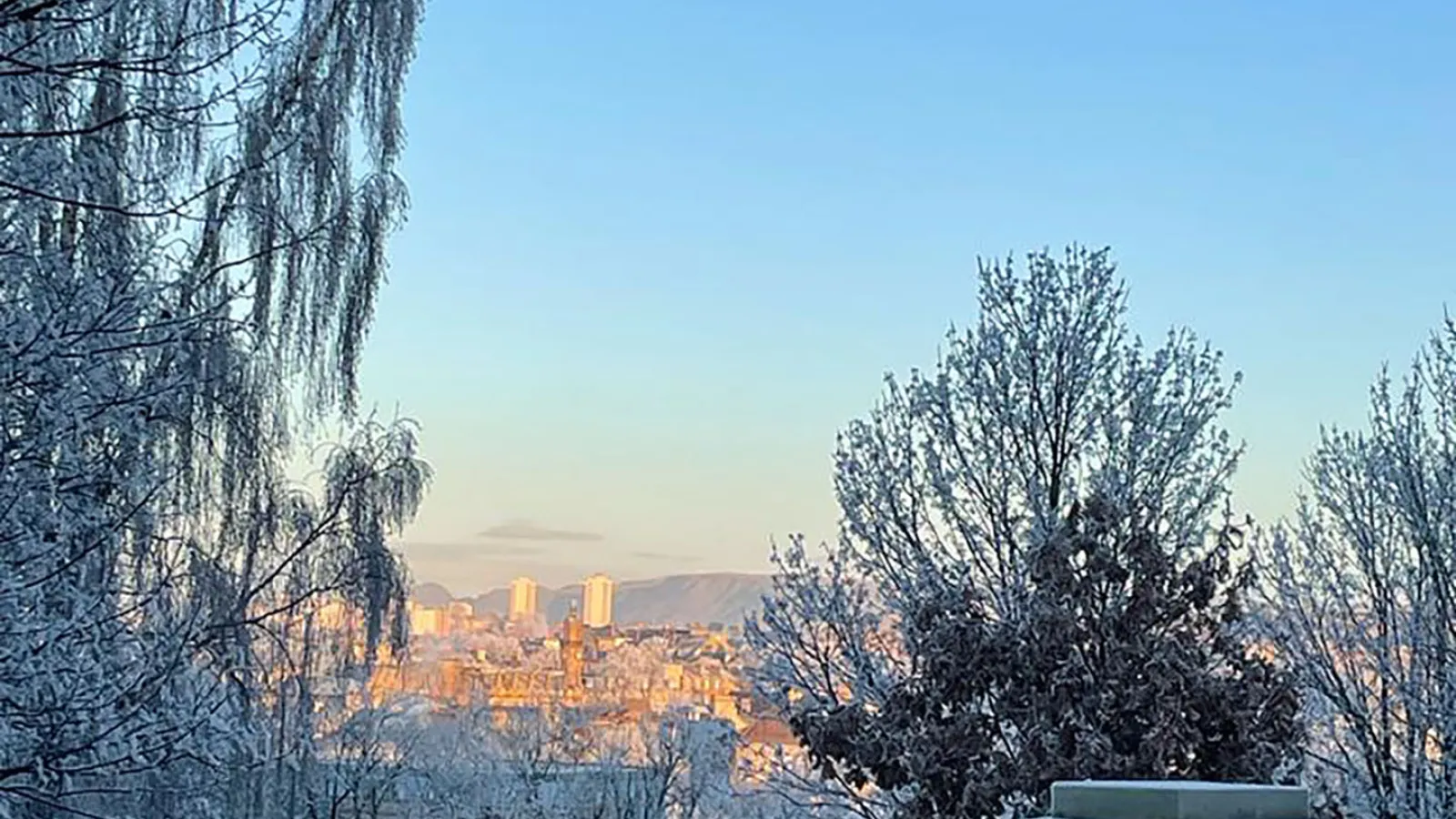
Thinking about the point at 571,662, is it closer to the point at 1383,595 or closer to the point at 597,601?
the point at 597,601

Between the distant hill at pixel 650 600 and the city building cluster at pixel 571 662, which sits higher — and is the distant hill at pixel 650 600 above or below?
above

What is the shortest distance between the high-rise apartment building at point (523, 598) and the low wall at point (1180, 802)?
27.1m

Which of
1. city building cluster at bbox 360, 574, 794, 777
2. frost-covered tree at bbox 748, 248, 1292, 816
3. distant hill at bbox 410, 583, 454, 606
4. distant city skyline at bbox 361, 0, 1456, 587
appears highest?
distant city skyline at bbox 361, 0, 1456, 587

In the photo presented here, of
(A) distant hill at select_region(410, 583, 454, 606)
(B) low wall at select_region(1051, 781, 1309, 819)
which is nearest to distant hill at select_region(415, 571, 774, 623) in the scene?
(A) distant hill at select_region(410, 583, 454, 606)

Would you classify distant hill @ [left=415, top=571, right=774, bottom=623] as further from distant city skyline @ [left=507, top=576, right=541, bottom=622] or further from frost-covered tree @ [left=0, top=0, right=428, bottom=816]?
frost-covered tree @ [left=0, top=0, right=428, bottom=816]

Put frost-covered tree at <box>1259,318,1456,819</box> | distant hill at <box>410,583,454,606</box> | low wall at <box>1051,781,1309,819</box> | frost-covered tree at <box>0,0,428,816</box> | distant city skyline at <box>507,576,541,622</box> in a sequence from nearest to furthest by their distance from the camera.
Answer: low wall at <box>1051,781,1309,819</box>
frost-covered tree at <box>0,0,428,816</box>
frost-covered tree at <box>1259,318,1456,819</box>
distant hill at <box>410,583,454,606</box>
distant city skyline at <box>507,576,541,622</box>

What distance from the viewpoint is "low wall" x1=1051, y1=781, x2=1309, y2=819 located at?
3262mm

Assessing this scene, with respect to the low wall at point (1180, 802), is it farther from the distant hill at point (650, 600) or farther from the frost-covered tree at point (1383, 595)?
the distant hill at point (650, 600)

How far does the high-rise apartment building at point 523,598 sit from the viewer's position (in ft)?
99.0

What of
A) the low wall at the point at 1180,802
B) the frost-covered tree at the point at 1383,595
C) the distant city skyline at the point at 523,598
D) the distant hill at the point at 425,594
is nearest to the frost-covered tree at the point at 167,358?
the distant hill at the point at 425,594

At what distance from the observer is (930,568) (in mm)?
9656

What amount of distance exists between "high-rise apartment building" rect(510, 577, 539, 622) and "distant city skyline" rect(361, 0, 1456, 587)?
15593 millimetres

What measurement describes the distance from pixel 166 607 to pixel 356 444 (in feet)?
14.9

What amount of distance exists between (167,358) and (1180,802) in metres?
3.46
